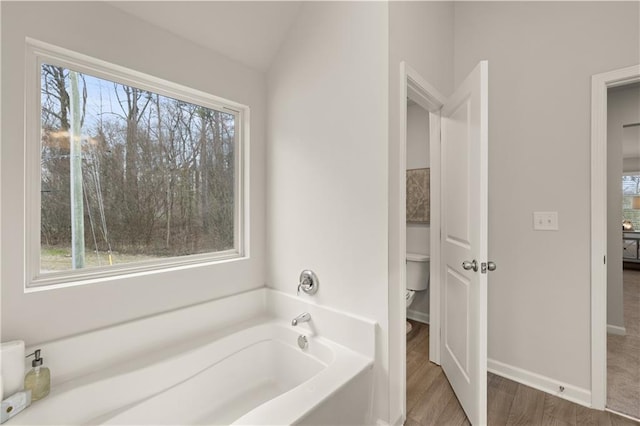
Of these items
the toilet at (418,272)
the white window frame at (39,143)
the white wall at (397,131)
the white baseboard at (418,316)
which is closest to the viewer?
the white window frame at (39,143)

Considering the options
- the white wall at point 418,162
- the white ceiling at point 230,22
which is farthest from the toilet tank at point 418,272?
the white ceiling at point 230,22

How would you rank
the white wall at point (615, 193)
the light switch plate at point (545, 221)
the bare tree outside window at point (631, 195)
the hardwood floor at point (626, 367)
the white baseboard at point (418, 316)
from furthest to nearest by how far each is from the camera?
the bare tree outside window at point (631, 195), the white baseboard at point (418, 316), the white wall at point (615, 193), the light switch plate at point (545, 221), the hardwood floor at point (626, 367)

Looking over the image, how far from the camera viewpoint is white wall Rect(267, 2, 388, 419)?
4.79ft

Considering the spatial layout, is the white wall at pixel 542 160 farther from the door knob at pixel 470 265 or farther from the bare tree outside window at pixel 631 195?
the bare tree outside window at pixel 631 195

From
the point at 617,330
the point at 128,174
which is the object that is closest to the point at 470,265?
the point at 128,174

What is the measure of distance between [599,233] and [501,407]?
1.21 m

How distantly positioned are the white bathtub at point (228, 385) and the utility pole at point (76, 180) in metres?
0.53

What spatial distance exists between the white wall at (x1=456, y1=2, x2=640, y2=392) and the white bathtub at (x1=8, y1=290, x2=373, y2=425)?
130cm

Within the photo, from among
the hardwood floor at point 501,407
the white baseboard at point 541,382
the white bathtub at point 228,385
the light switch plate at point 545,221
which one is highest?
the light switch plate at point 545,221

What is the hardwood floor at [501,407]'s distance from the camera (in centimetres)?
160

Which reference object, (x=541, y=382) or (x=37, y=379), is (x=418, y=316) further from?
(x=37, y=379)

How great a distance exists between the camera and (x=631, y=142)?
12.9 feet

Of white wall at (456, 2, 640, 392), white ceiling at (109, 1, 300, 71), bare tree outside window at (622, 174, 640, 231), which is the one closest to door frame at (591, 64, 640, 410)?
white wall at (456, 2, 640, 392)

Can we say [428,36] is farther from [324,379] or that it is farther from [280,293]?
[324,379]
